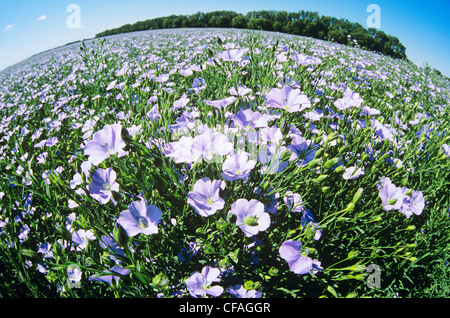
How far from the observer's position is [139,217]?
1109mm

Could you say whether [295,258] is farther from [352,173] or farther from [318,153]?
[352,173]

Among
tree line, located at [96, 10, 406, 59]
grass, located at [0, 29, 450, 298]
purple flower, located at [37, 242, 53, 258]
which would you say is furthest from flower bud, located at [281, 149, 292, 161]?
tree line, located at [96, 10, 406, 59]

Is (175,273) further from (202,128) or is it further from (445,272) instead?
(445,272)

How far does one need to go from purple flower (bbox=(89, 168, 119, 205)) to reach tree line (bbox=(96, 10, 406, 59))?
891 centimetres

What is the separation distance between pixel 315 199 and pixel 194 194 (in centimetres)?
90

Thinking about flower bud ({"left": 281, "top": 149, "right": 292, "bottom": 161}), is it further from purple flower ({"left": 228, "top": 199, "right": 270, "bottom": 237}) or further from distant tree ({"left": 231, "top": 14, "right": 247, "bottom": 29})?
distant tree ({"left": 231, "top": 14, "right": 247, "bottom": 29})

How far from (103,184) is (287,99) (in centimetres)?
116

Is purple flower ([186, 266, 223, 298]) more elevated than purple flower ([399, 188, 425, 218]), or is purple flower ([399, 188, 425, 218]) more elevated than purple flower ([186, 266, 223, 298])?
purple flower ([399, 188, 425, 218])

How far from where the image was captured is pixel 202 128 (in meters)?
1.38

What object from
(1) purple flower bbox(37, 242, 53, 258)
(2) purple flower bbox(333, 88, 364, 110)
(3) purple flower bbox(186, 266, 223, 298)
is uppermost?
(2) purple flower bbox(333, 88, 364, 110)

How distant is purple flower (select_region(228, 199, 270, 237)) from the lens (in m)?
1.06

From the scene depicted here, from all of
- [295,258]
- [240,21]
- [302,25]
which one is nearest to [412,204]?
[295,258]

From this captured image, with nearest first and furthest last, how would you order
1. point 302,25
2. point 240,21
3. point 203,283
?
point 203,283
point 302,25
point 240,21
